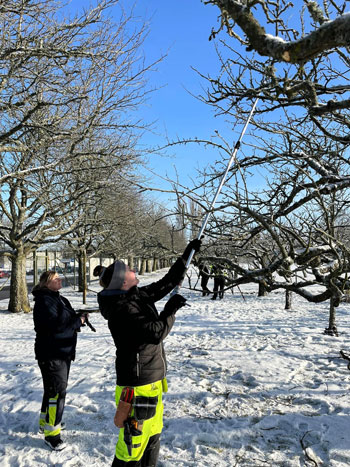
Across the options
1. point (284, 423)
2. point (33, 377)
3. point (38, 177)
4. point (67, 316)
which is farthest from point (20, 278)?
point (284, 423)

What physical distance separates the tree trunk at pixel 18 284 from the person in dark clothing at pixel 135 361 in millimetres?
10547

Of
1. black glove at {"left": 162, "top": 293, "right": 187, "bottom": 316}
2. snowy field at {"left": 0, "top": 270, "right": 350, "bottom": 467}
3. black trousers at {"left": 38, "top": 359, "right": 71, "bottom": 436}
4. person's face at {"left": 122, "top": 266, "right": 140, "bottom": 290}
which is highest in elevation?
person's face at {"left": 122, "top": 266, "right": 140, "bottom": 290}

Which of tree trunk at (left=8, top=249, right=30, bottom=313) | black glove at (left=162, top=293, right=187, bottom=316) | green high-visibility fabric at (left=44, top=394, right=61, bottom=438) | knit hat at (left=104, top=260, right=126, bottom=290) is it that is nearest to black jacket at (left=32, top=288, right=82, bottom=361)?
green high-visibility fabric at (left=44, top=394, right=61, bottom=438)

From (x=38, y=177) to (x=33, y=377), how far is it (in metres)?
7.40

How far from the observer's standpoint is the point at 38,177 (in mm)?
11039

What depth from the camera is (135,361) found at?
2.43 meters

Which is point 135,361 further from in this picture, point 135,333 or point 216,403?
point 216,403

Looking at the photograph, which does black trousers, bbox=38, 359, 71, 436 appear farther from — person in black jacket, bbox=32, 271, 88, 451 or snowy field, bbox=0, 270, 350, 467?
snowy field, bbox=0, 270, 350, 467

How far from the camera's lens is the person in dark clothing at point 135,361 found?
2.36m

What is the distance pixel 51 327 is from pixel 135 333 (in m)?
1.40

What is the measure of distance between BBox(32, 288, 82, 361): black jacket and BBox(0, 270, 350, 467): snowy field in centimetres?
87

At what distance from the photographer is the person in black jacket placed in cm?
329

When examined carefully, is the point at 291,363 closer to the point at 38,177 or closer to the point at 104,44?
the point at 104,44

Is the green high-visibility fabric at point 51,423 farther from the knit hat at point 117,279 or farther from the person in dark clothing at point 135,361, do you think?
the knit hat at point 117,279
